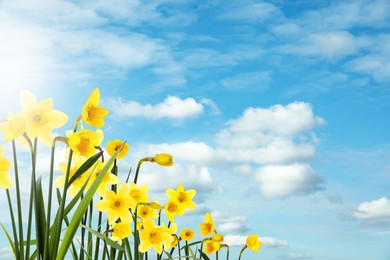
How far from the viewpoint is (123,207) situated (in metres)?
2.25

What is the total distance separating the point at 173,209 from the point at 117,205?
45cm

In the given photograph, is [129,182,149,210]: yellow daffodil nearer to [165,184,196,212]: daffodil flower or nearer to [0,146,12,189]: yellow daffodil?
[165,184,196,212]: daffodil flower

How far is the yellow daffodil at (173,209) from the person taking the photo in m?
2.61

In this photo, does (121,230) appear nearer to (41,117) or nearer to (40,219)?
(40,219)

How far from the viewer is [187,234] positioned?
2.89 meters

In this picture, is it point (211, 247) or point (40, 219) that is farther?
point (211, 247)

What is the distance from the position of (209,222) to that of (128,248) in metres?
0.72

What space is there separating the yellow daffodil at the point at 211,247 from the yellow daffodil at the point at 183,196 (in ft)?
1.62

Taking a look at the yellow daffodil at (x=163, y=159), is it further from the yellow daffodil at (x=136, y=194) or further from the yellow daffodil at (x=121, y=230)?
the yellow daffodil at (x=121, y=230)

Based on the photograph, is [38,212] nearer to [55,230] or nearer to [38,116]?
[55,230]

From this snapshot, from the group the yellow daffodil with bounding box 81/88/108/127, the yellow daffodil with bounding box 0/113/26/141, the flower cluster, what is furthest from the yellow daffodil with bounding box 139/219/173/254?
the yellow daffodil with bounding box 0/113/26/141

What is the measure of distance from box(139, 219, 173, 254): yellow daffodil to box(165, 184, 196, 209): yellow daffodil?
9.3 inches

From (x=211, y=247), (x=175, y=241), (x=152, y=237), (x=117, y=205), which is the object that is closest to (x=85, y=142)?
(x=117, y=205)

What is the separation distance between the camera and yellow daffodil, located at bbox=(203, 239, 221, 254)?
10.0 feet
